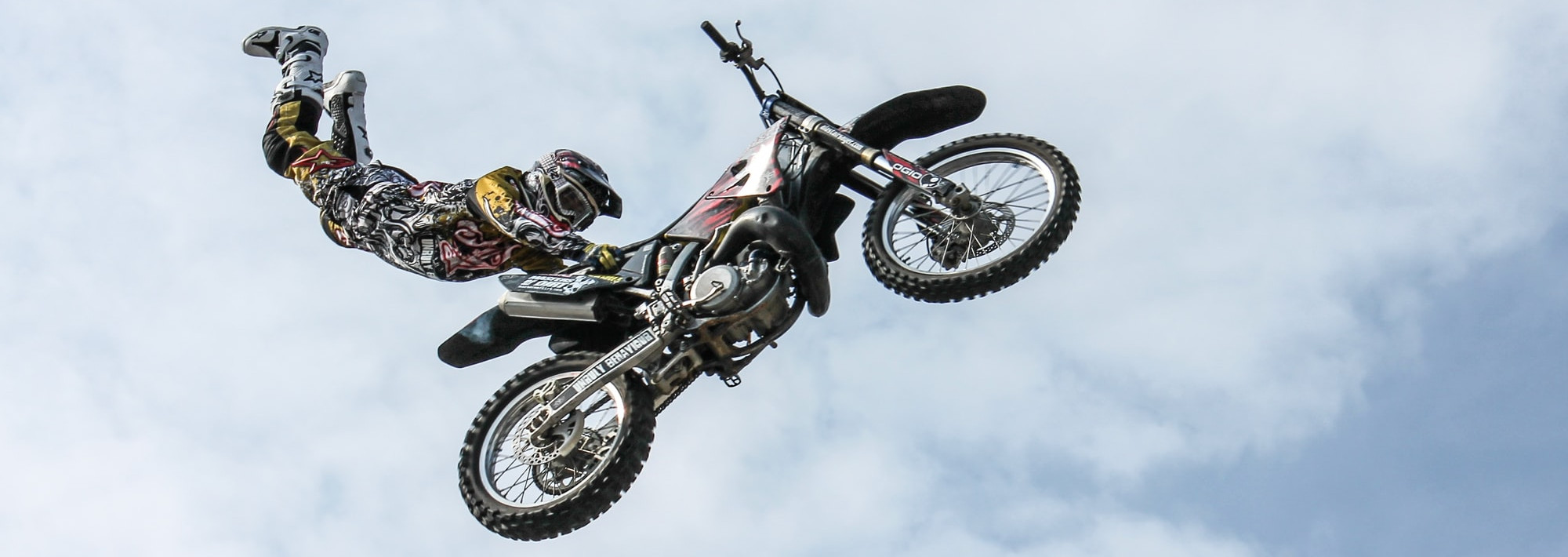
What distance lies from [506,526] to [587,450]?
66 centimetres

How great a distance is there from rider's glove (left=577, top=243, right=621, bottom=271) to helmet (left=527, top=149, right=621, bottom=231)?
0.61 meters

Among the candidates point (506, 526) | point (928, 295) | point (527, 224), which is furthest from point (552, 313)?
point (928, 295)

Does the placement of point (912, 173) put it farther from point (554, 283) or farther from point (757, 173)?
point (554, 283)

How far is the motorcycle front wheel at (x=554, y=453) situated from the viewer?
1138cm

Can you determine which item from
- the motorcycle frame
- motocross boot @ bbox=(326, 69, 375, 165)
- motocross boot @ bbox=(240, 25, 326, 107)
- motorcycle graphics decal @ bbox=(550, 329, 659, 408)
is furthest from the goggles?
motocross boot @ bbox=(240, 25, 326, 107)

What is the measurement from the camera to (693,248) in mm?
12172

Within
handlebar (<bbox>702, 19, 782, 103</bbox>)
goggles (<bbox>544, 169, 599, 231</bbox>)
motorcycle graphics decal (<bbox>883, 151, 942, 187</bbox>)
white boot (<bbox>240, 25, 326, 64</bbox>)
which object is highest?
white boot (<bbox>240, 25, 326, 64</bbox>)

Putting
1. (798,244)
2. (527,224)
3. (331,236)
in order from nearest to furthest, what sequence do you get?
1. (798,244)
2. (527,224)
3. (331,236)

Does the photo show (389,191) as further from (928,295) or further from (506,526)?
(928,295)

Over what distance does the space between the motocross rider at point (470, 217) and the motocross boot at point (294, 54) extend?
1.99ft

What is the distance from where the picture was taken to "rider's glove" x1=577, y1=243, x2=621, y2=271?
1228cm

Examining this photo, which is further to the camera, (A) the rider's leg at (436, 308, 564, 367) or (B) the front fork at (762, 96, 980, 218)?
(A) the rider's leg at (436, 308, 564, 367)

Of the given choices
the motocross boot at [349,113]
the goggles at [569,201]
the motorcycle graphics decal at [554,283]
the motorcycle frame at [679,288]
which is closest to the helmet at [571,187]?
the goggles at [569,201]

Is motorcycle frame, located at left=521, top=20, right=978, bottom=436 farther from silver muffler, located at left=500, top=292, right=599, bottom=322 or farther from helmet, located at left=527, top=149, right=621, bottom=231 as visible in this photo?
helmet, located at left=527, top=149, right=621, bottom=231
